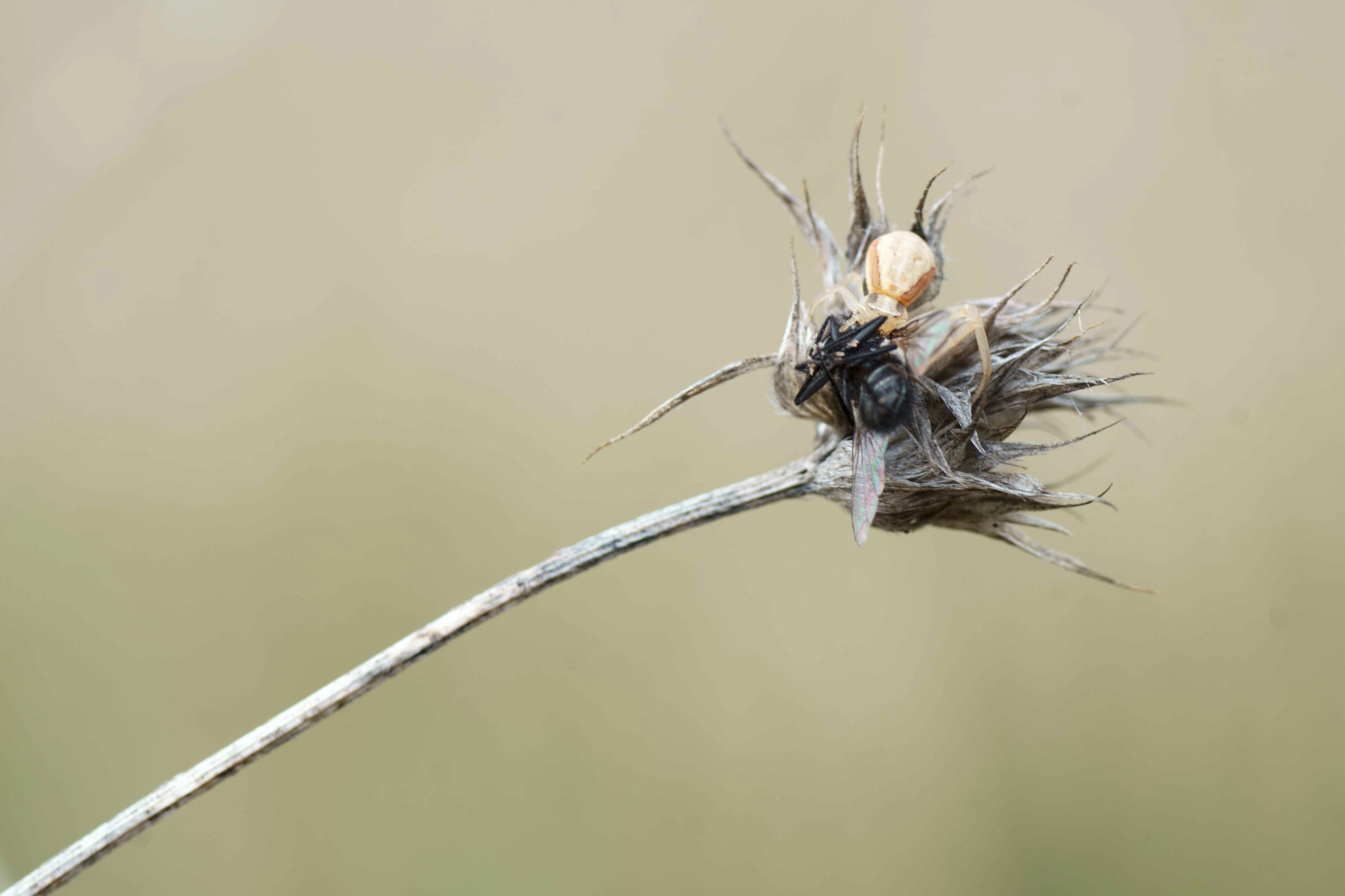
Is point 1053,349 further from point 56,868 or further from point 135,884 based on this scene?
point 135,884

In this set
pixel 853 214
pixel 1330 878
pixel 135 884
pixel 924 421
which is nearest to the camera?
pixel 924 421

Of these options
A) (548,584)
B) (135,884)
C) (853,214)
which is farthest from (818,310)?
(135,884)

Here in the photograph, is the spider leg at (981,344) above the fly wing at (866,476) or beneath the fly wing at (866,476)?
above

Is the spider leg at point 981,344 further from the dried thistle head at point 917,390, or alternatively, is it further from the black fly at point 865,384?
the black fly at point 865,384

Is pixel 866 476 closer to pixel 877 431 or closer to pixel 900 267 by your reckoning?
pixel 877 431

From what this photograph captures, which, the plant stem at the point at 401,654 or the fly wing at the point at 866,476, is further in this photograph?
the plant stem at the point at 401,654

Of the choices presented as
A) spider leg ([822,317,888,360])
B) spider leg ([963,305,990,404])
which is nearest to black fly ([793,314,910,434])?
spider leg ([822,317,888,360])

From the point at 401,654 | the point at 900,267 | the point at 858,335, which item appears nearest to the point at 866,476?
the point at 858,335

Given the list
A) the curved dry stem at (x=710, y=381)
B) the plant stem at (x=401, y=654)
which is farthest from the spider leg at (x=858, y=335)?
the plant stem at (x=401, y=654)
